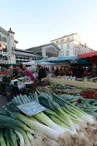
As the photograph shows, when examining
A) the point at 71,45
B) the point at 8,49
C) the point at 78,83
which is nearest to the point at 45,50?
the point at 8,49

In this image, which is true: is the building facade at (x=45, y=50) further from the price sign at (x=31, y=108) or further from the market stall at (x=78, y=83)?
the price sign at (x=31, y=108)

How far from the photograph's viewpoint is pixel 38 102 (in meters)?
2.23

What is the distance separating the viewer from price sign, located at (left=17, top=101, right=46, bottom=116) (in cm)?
189

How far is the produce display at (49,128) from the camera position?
5.05ft

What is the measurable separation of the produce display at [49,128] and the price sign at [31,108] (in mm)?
44

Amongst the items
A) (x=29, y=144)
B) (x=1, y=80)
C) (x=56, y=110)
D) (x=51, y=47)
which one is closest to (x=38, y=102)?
(x=56, y=110)

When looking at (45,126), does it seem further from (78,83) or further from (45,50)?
(45,50)

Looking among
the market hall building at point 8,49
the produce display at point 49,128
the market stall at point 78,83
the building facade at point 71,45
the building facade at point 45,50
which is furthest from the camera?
the building facade at point 71,45

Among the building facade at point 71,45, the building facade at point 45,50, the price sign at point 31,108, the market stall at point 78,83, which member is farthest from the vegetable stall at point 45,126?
the building facade at point 71,45

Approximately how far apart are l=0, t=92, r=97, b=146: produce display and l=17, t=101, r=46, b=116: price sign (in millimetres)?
44

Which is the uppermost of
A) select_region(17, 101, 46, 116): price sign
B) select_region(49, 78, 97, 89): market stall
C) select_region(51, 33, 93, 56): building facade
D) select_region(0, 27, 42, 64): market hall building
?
select_region(51, 33, 93, 56): building facade

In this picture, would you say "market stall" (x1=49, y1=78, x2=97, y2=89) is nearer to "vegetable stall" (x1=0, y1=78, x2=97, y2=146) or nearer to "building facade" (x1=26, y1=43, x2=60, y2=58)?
"vegetable stall" (x1=0, y1=78, x2=97, y2=146)

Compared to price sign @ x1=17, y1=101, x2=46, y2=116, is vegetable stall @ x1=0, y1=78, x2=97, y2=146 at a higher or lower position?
lower

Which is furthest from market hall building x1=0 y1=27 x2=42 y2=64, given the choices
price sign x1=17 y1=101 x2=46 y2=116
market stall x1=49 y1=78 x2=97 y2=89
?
price sign x1=17 y1=101 x2=46 y2=116
